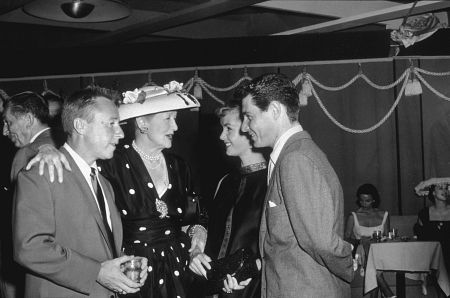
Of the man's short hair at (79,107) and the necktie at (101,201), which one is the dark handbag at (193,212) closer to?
the necktie at (101,201)

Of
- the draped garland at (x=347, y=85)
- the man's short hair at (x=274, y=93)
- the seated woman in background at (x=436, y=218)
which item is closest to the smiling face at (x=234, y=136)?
the man's short hair at (x=274, y=93)

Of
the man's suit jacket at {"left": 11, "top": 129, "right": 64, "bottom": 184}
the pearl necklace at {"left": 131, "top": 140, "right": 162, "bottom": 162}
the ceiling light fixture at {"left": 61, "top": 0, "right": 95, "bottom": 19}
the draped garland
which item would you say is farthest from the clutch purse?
the draped garland

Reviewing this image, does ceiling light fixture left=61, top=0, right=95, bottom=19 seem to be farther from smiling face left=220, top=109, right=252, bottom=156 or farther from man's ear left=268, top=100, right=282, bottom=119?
man's ear left=268, top=100, right=282, bottom=119

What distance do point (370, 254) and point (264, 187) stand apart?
3.23m

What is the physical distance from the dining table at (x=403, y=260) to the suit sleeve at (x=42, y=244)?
13.8 ft

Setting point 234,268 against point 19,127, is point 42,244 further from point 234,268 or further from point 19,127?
point 19,127

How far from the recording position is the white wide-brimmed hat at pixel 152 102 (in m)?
2.82

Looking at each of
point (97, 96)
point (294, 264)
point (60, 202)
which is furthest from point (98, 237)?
point (294, 264)

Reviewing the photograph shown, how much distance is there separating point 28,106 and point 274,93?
1.56 meters

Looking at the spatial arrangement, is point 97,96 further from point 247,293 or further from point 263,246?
point 247,293

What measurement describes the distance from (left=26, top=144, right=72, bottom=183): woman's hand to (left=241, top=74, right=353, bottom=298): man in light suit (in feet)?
2.64

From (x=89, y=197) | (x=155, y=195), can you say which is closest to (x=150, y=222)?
(x=155, y=195)

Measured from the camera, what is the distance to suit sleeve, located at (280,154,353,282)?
204cm

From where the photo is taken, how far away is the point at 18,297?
9.38 ft
